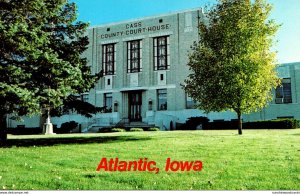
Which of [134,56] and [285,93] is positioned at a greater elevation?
[134,56]

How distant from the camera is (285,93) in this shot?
3072 cm

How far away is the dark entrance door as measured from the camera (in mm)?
36000

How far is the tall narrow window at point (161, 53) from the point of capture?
35.1m

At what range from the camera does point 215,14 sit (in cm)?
1792

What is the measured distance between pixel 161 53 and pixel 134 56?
3.11 meters

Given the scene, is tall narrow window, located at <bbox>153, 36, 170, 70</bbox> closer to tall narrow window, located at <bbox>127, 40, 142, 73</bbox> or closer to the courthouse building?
the courthouse building

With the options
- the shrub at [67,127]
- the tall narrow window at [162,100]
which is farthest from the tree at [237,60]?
the shrub at [67,127]

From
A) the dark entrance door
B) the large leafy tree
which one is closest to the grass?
the large leafy tree

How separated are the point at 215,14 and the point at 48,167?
42.8ft

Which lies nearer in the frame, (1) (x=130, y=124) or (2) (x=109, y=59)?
(1) (x=130, y=124)

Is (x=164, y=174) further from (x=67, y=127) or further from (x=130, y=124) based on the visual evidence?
(x=67, y=127)

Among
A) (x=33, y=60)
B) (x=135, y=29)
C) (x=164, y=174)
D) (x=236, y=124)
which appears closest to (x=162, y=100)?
(x=135, y=29)

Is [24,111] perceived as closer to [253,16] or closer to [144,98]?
[253,16]

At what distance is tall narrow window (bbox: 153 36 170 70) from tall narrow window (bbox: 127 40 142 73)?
5.81 feet
